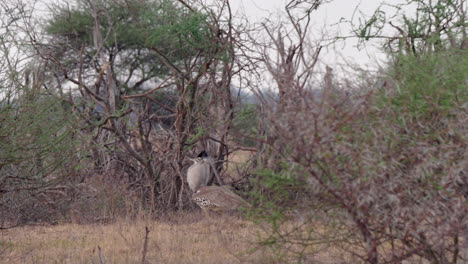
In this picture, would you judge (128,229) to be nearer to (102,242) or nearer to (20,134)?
(102,242)

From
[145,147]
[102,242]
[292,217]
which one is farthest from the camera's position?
[145,147]

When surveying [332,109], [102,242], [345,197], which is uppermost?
[332,109]

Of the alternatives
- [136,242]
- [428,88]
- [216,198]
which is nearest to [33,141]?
[136,242]

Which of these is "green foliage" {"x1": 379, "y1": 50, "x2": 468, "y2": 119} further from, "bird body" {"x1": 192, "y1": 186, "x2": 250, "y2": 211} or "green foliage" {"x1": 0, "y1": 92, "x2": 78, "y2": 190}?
"bird body" {"x1": 192, "y1": 186, "x2": 250, "y2": 211}

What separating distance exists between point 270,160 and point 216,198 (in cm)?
416

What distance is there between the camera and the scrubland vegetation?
3984mm

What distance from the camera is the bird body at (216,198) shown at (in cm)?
880

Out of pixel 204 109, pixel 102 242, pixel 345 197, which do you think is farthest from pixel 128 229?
pixel 345 197

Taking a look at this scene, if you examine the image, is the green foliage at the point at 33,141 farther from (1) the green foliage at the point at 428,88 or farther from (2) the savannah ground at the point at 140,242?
(1) the green foliage at the point at 428,88

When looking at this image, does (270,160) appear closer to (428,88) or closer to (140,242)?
(428,88)

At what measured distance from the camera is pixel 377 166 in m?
3.92

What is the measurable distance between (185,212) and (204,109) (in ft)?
4.86

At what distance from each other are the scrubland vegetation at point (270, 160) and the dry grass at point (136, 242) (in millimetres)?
32

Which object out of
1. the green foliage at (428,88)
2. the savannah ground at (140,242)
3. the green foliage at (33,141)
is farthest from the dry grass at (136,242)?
the green foliage at (428,88)
